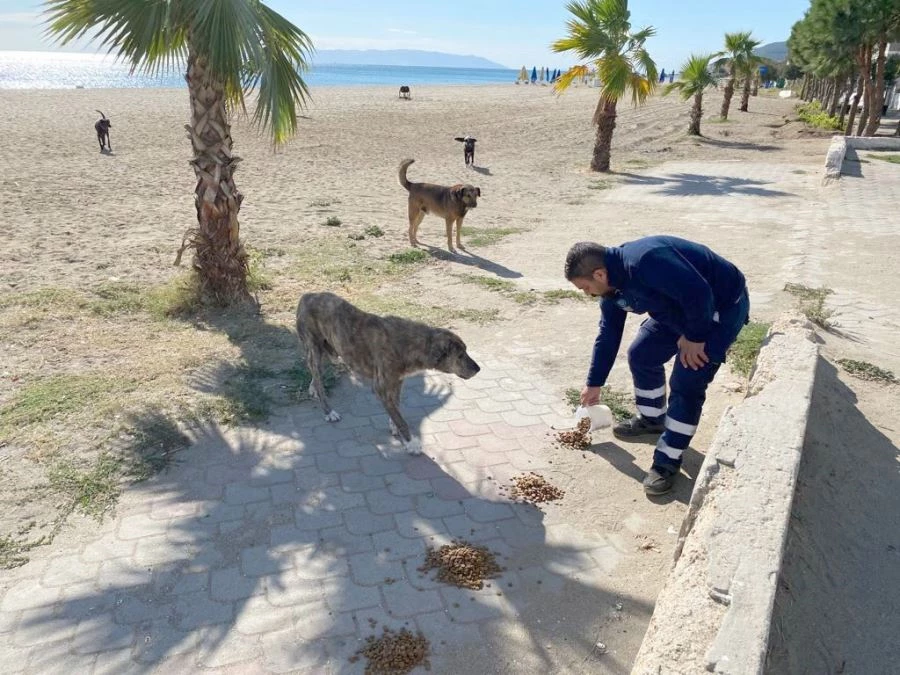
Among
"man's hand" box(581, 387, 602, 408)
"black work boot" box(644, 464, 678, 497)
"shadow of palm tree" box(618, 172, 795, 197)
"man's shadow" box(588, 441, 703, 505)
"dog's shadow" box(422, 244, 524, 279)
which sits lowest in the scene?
"man's shadow" box(588, 441, 703, 505)

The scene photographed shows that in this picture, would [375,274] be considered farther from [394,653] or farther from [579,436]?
[394,653]

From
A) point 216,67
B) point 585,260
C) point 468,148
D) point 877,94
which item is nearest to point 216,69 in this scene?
point 216,67

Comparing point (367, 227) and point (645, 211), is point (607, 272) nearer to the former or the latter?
point (367, 227)

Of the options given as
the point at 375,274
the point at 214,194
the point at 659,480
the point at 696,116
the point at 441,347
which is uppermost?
the point at 696,116

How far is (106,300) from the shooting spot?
8.28 meters

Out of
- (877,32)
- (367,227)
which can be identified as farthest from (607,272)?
(877,32)

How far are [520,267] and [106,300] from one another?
631 centimetres

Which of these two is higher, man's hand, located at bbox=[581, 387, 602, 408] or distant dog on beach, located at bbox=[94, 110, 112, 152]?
distant dog on beach, located at bbox=[94, 110, 112, 152]

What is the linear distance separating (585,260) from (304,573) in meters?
2.73

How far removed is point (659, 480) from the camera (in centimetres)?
484

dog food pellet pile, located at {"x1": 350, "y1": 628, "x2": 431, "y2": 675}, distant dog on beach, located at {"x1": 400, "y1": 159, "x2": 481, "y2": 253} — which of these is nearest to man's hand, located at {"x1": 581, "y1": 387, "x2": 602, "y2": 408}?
dog food pellet pile, located at {"x1": 350, "y1": 628, "x2": 431, "y2": 675}

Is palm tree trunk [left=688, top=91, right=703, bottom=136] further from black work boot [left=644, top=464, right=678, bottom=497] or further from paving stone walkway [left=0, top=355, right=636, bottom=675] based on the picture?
black work boot [left=644, top=464, right=678, bottom=497]

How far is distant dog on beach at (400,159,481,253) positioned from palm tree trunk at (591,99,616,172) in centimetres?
1102

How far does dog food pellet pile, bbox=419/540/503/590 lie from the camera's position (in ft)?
12.9
